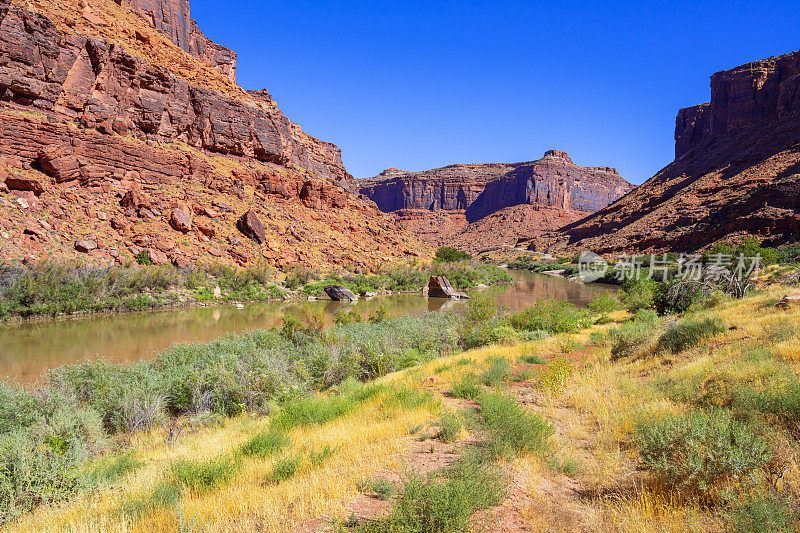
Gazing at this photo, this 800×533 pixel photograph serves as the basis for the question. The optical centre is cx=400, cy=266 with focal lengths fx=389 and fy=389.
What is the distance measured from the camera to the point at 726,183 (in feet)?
200

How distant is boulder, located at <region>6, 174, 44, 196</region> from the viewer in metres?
24.8

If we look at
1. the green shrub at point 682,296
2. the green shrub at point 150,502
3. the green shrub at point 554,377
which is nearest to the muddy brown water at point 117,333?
the green shrub at point 150,502

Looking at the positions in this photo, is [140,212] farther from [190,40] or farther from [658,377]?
[190,40]

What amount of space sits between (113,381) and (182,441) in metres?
2.59

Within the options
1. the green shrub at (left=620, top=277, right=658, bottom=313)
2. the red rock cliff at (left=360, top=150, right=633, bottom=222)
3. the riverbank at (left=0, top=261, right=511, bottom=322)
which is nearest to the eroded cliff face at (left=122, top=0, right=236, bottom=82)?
the riverbank at (left=0, top=261, right=511, bottom=322)

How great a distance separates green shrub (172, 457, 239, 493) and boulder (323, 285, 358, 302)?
84.3ft

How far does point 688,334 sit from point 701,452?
6039 mm

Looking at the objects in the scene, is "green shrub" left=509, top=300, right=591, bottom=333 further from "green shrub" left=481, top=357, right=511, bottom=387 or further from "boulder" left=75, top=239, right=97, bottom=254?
"boulder" left=75, top=239, right=97, bottom=254

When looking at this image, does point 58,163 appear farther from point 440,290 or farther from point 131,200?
point 440,290

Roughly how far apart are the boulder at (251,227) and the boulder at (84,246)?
12340 mm

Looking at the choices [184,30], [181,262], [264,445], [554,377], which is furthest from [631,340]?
Answer: [184,30]

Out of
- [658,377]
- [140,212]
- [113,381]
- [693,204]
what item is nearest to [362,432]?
[658,377]

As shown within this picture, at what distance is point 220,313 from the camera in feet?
75.3

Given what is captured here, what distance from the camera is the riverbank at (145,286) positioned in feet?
60.2
